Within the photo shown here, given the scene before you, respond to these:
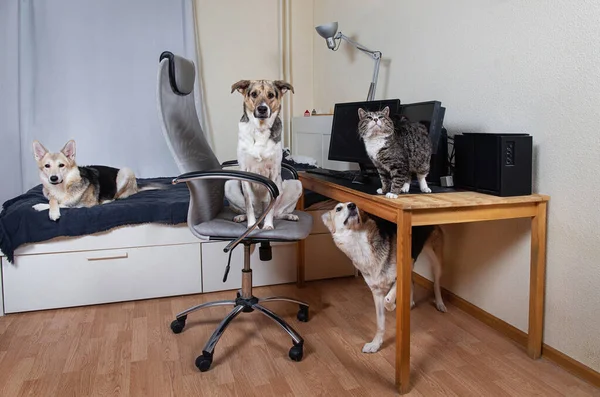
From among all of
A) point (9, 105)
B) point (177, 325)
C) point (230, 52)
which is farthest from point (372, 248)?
point (9, 105)

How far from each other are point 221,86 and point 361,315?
2514 mm

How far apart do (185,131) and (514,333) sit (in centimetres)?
170

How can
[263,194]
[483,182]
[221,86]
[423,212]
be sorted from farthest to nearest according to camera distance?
[221,86]
[263,194]
[483,182]
[423,212]

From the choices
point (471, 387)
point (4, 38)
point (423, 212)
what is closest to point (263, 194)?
point (423, 212)

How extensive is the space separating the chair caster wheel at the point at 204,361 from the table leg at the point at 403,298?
28.8 inches

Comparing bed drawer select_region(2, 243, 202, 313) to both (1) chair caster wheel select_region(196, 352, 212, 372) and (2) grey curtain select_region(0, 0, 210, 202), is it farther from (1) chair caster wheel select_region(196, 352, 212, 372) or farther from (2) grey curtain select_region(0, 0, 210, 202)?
(2) grey curtain select_region(0, 0, 210, 202)

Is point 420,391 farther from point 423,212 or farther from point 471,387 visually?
point 423,212

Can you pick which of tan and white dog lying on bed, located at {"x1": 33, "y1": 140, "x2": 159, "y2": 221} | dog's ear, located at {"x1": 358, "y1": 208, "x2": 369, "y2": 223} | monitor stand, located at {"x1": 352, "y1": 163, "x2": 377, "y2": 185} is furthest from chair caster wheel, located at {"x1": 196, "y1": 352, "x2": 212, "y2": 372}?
tan and white dog lying on bed, located at {"x1": 33, "y1": 140, "x2": 159, "y2": 221}

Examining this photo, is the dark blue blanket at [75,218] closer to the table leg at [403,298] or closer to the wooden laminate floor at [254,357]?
the wooden laminate floor at [254,357]

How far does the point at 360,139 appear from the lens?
2.54 metres

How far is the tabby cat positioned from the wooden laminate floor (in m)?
0.71

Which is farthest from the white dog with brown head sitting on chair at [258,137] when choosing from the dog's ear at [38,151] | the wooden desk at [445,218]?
the dog's ear at [38,151]

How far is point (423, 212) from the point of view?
71.6 inches

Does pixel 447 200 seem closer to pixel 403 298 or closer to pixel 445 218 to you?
pixel 445 218
